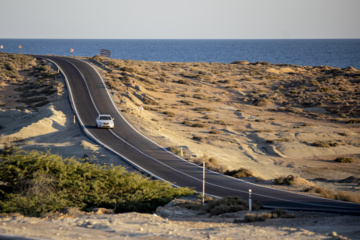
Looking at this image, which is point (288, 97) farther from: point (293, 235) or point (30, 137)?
point (293, 235)

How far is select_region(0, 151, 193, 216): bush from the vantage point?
15.2 metres

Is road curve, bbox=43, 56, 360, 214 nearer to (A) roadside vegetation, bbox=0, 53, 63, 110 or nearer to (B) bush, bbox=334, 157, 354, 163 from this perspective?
(A) roadside vegetation, bbox=0, 53, 63, 110

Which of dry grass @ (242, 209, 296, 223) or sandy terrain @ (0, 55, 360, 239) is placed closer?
sandy terrain @ (0, 55, 360, 239)

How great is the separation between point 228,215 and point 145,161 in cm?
1370

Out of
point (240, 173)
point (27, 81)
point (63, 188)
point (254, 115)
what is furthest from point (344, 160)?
point (27, 81)

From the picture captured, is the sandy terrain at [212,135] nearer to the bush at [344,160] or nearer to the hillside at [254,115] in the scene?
the hillside at [254,115]

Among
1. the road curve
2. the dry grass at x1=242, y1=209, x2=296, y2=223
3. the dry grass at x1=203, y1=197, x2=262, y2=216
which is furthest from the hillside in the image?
the dry grass at x1=242, y1=209, x2=296, y2=223

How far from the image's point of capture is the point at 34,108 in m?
48.6

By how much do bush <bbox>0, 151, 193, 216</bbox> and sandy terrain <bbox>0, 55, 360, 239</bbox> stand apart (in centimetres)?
125

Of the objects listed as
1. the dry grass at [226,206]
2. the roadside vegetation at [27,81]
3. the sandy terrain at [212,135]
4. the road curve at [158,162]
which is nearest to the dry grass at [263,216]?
the sandy terrain at [212,135]

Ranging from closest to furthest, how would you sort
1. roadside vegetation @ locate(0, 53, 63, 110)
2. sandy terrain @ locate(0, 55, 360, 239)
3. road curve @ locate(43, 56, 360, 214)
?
sandy terrain @ locate(0, 55, 360, 239) < road curve @ locate(43, 56, 360, 214) < roadside vegetation @ locate(0, 53, 63, 110)

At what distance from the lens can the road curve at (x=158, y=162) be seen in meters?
19.5

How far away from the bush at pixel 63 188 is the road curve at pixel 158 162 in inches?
174

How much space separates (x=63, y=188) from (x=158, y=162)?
13.0m
